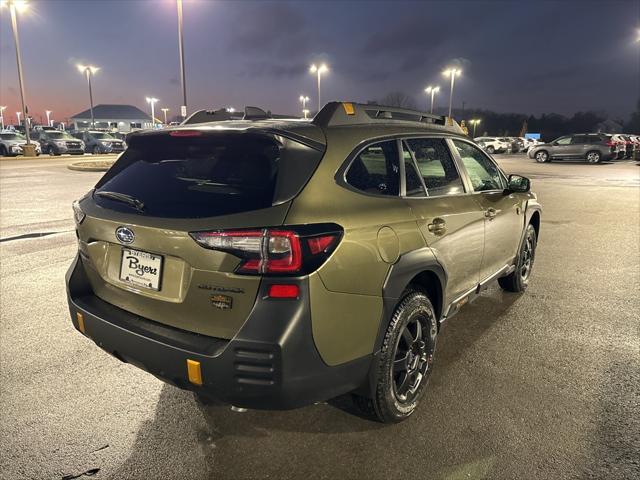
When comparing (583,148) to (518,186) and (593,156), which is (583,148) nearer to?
(593,156)

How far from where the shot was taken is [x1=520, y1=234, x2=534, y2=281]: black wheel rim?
505 cm

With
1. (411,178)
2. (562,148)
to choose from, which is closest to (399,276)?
(411,178)

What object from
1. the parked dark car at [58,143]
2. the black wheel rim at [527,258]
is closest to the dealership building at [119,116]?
the parked dark car at [58,143]

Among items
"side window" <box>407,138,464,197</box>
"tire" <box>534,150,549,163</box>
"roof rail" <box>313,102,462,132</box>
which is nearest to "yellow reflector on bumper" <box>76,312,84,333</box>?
"roof rail" <box>313,102,462,132</box>

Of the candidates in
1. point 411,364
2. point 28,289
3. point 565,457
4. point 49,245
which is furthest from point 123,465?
point 49,245

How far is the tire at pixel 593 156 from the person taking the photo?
29.0 meters

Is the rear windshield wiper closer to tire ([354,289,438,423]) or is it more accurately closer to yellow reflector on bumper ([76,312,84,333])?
yellow reflector on bumper ([76,312,84,333])

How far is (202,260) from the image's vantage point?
2.15m

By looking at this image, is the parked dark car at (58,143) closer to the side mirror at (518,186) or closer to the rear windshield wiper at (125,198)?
the rear windshield wiper at (125,198)

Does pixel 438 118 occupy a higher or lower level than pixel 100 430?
higher

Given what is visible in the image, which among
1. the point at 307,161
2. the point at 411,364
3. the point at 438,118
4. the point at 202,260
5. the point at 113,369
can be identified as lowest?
the point at 113,369

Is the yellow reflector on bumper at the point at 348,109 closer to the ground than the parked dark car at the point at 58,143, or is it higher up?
higher up

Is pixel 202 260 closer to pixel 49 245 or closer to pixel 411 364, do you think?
pixel 411 364

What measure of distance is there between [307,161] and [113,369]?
225 centimetres
